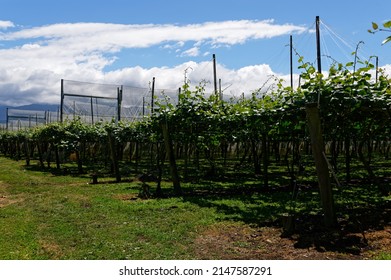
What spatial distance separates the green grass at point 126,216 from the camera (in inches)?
270

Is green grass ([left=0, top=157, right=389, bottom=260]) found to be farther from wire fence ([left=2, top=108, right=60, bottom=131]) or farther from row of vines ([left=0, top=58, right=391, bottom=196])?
wire fence ([left=2, top=108, right=60, bottom=131])

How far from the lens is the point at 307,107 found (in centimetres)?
727

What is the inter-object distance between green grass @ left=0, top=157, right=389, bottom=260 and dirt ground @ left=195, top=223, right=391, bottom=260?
360 mm

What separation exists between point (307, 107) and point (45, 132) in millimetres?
21321

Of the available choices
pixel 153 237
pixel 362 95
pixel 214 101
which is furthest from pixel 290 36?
pixel 153 237

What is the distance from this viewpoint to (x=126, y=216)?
9664 mm

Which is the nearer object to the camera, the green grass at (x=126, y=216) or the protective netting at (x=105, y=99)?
the green grass at (x=126, y=216)

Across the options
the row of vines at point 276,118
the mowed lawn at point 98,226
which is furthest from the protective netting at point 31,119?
the mowed lawn at point 98,226

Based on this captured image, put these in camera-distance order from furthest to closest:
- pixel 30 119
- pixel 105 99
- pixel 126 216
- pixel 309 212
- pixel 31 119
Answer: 1. pixel 31 119
2. pixel 30 119
3. pixel 105 99
4. pixel 126 216
5. pixel 309 212

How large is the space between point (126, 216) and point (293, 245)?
460 cm

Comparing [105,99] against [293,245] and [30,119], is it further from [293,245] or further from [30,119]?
[293,245]

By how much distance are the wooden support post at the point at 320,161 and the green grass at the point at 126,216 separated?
994 millimetres

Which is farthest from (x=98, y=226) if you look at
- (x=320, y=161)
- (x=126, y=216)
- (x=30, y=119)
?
(x=30, y=119)

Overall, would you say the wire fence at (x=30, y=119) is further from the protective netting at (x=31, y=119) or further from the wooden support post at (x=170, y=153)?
the wooden support post at (x=170, y=153)
